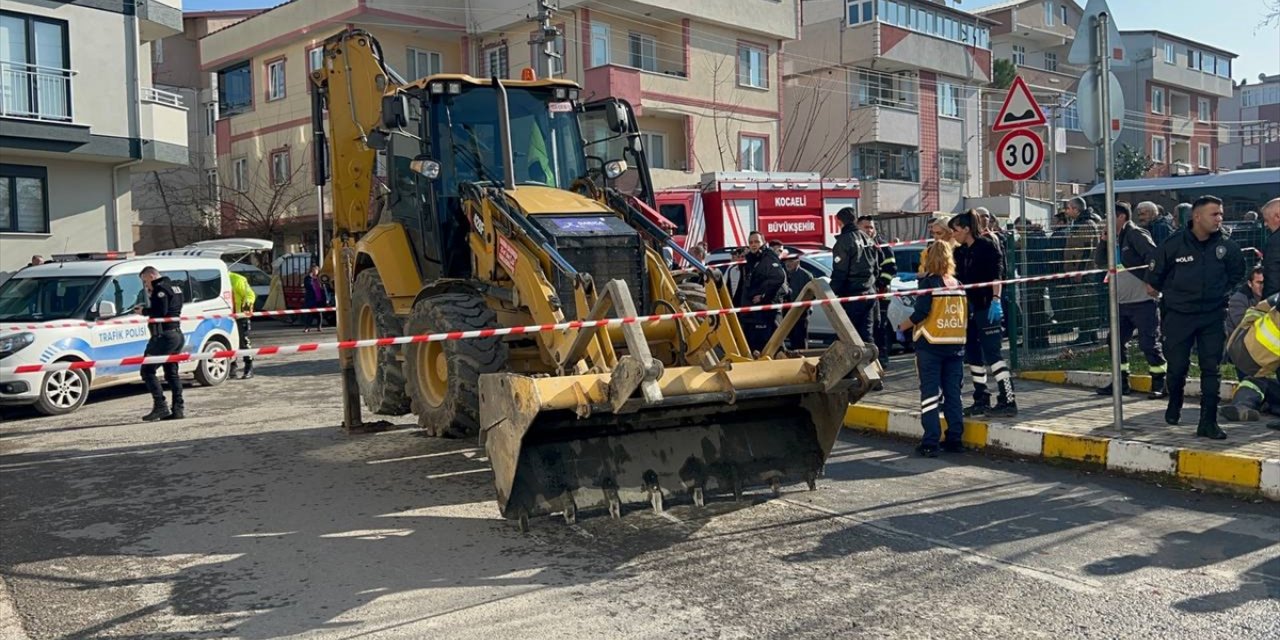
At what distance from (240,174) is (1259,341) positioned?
37950mm

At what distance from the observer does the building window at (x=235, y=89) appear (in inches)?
1522

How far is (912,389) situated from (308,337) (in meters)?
17.5

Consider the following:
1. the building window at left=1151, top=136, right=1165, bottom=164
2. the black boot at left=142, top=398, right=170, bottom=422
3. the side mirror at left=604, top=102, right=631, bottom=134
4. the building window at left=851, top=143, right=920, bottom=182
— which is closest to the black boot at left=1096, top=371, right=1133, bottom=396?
the side mirror at left=604, top=102, right=631, bottom=134

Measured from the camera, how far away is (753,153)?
36.0 m

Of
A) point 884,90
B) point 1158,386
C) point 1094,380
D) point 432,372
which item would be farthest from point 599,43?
point 432,372

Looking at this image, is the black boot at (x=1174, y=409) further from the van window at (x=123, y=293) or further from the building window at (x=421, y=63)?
the building window at (x=421, y=63)

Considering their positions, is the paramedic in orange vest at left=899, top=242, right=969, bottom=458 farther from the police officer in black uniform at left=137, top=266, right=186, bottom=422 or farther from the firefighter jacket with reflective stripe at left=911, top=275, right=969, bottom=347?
the police officer in black uniform at left=137, top=266, right=186, bottom=422

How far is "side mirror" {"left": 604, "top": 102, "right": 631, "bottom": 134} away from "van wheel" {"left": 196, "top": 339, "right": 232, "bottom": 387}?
863cm

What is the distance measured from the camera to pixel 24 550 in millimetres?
6449

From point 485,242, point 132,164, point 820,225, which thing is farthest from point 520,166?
point 132,164

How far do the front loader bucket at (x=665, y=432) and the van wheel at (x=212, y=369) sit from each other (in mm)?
10350

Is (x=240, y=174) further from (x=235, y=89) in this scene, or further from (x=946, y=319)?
(x=946, y=319)

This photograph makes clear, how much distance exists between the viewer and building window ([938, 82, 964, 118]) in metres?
42.7

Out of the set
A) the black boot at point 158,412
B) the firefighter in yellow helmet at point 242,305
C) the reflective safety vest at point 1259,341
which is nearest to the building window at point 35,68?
the firefighter in yellow helmet at point 242,305
